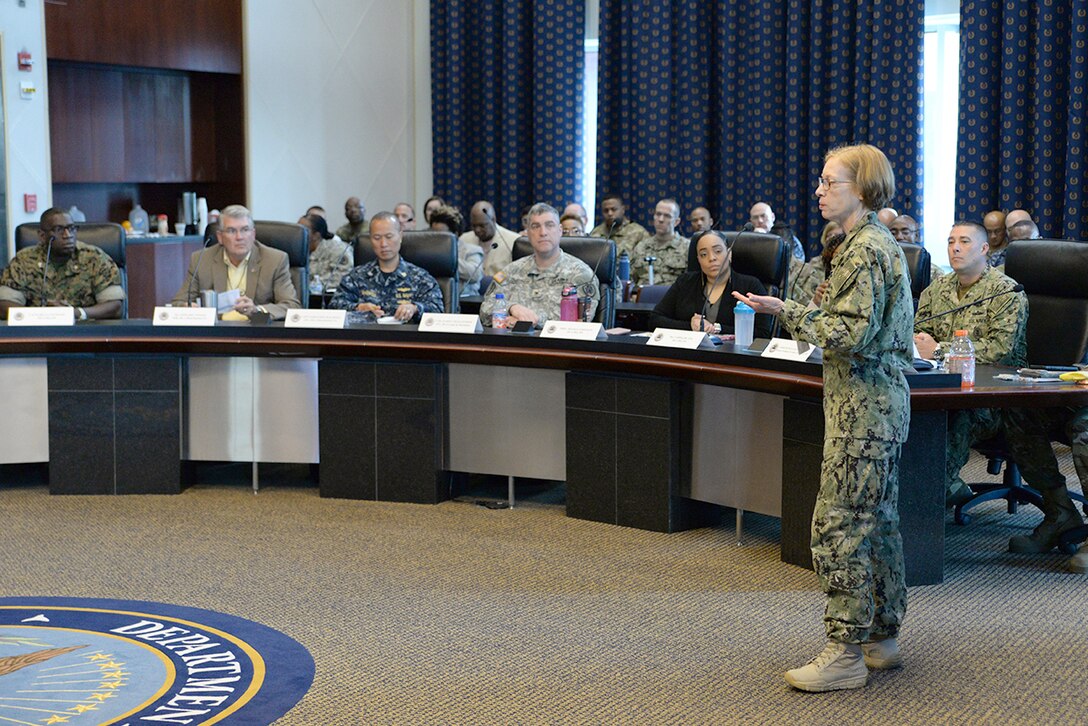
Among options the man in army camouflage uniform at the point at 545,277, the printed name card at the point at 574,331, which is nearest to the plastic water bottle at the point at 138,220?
the man in army camouflage uniform at the point at 545,277

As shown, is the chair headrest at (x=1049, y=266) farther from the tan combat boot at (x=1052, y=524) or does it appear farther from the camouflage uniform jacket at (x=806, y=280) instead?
the camouflage uniform jacket at (x=806, y=280)

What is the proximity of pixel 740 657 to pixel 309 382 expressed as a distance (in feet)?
7.84

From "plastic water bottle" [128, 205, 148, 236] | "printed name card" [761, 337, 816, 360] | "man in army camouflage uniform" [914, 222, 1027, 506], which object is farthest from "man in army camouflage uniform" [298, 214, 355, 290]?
"printed name card" [761, 337, 816, 360]

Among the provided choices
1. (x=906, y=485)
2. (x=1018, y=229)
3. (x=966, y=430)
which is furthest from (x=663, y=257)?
(x=906, y=485)

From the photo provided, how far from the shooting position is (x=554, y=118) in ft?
35.0

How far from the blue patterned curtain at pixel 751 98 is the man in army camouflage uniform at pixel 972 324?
408cm

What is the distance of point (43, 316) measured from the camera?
5.23 meters

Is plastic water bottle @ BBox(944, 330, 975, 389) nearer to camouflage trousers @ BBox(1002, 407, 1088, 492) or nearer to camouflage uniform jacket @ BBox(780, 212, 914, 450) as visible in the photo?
camouflage trousers @ BBox(1002, 407, 1088, 492)

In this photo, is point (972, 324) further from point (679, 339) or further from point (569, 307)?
point (569, 307)

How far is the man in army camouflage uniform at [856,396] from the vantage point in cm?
304

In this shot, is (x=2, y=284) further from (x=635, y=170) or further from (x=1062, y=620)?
(x=635, y=170)

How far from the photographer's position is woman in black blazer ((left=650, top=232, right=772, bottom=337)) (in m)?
5.26

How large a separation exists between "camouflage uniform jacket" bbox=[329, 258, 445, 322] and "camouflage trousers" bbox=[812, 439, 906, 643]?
2970 mm

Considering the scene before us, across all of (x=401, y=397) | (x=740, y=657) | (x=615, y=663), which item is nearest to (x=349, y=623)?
(x=615, y=663)
